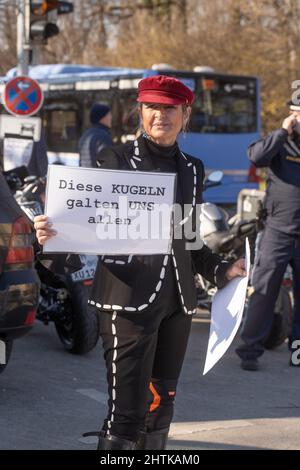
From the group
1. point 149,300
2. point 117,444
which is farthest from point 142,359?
point 117,444

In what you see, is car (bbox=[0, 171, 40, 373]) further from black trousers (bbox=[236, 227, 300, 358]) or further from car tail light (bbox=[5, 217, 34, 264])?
black trousers (bbox=[236, 227, 300, 358])

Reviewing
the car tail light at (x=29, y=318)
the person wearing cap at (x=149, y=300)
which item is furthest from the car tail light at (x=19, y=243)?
the person wearing cap at (x=149, y=300)

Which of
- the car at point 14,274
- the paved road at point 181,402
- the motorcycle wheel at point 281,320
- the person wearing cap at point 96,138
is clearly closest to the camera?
the paved road at point 181,402

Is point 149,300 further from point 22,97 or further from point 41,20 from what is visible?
point 41,20

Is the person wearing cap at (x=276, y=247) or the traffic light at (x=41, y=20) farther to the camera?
the traffic light at (x=41, y=20)

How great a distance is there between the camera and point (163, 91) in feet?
12.8

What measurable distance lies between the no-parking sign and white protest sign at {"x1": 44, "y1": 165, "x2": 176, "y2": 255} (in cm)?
828

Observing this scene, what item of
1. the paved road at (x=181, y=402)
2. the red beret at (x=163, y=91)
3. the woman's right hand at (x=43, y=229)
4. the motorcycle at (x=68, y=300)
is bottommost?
the paved road at (x=181, y=402)

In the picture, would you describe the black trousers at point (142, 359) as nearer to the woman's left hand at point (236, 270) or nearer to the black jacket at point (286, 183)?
the woman's left hand at point (236, 270)

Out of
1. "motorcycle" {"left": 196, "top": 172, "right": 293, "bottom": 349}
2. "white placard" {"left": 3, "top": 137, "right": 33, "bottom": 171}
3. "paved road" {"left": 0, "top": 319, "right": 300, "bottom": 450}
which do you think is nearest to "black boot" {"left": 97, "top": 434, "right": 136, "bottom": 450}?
"paved road" {"left": 0, "top": 319, "right": 300, "bottom": 450}

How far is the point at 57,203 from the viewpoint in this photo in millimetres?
3820

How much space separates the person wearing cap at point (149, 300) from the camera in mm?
3891

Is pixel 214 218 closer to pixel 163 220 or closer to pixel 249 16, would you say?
pixel 163 220

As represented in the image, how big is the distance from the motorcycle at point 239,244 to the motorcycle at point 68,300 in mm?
1095
